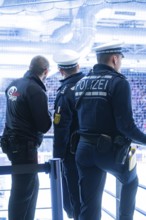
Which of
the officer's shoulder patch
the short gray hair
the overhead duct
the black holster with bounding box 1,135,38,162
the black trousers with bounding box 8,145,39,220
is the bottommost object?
the black trousers with bounding box 8,145,39,220

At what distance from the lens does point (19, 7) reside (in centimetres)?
340

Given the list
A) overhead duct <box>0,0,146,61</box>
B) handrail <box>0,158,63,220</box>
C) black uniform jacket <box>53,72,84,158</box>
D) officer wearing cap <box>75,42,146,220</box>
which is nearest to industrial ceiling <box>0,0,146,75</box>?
overhead duct <box>0,0,146,61</box>

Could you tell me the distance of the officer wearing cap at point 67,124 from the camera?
150cm

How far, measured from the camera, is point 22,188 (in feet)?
4.96

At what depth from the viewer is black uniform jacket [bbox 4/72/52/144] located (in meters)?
1.49

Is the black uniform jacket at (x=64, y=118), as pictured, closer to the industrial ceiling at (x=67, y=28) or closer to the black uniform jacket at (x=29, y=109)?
the black uniform jacket at (x=29, y=109)

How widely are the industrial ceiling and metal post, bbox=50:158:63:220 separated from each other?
2.45 m

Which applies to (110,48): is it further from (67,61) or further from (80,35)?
(80,35)

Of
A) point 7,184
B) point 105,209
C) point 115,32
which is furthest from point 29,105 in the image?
point 115,32

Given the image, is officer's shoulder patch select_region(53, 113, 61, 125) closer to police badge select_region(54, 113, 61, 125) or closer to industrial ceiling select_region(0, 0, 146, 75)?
police badge select_region(54, 113, 61, 125)

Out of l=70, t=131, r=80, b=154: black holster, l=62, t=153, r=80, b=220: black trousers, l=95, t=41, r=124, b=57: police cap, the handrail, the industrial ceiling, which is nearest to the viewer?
the handrail

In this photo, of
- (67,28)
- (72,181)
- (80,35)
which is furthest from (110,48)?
(67,28)

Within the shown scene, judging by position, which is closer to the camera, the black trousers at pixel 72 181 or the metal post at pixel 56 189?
the metal post at pixel 56 189

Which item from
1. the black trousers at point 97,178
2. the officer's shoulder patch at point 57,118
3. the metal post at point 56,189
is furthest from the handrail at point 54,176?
the officer's shoulder patch at point 57,118
